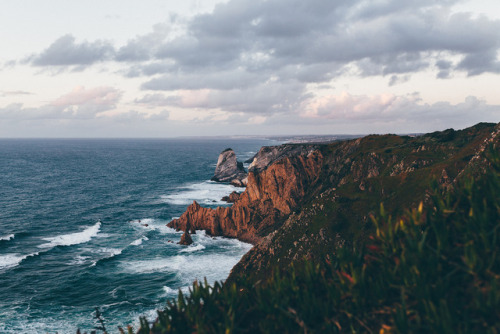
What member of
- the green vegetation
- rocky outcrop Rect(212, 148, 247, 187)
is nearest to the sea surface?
rocky outcrop Rect(212, 148, 247, 187)

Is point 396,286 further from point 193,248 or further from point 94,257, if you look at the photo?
point 94,257

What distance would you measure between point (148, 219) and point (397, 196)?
61923 mm

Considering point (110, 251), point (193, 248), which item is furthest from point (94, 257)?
point (193, 248)

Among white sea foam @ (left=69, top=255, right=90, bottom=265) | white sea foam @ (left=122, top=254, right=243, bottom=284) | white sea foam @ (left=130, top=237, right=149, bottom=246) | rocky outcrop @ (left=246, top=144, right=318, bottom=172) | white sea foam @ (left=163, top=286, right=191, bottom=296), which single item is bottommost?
white sea foam @ (left=163, top=286, right=191, bottom=296)

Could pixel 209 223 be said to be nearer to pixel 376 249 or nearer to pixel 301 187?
pixel 301 187

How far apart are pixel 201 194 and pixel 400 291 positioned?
106 meters

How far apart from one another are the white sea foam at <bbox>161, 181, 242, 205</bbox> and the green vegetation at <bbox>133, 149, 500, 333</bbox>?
85.7m

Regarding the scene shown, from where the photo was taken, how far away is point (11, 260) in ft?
184

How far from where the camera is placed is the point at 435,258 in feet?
38.3

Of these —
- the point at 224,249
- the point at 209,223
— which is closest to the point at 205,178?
the point at 209,223

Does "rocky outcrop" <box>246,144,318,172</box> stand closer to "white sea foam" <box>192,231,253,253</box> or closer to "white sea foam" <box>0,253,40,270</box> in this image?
"white sea foam" <box>192,231,253,253</box>

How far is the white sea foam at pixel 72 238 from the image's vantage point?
213 feet

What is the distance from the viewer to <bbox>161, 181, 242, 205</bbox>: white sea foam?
336ft

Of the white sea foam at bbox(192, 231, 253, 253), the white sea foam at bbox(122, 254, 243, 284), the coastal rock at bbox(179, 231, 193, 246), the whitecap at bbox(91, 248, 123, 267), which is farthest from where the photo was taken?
the coastal rock at bbox(179, 231, 193, 246)
